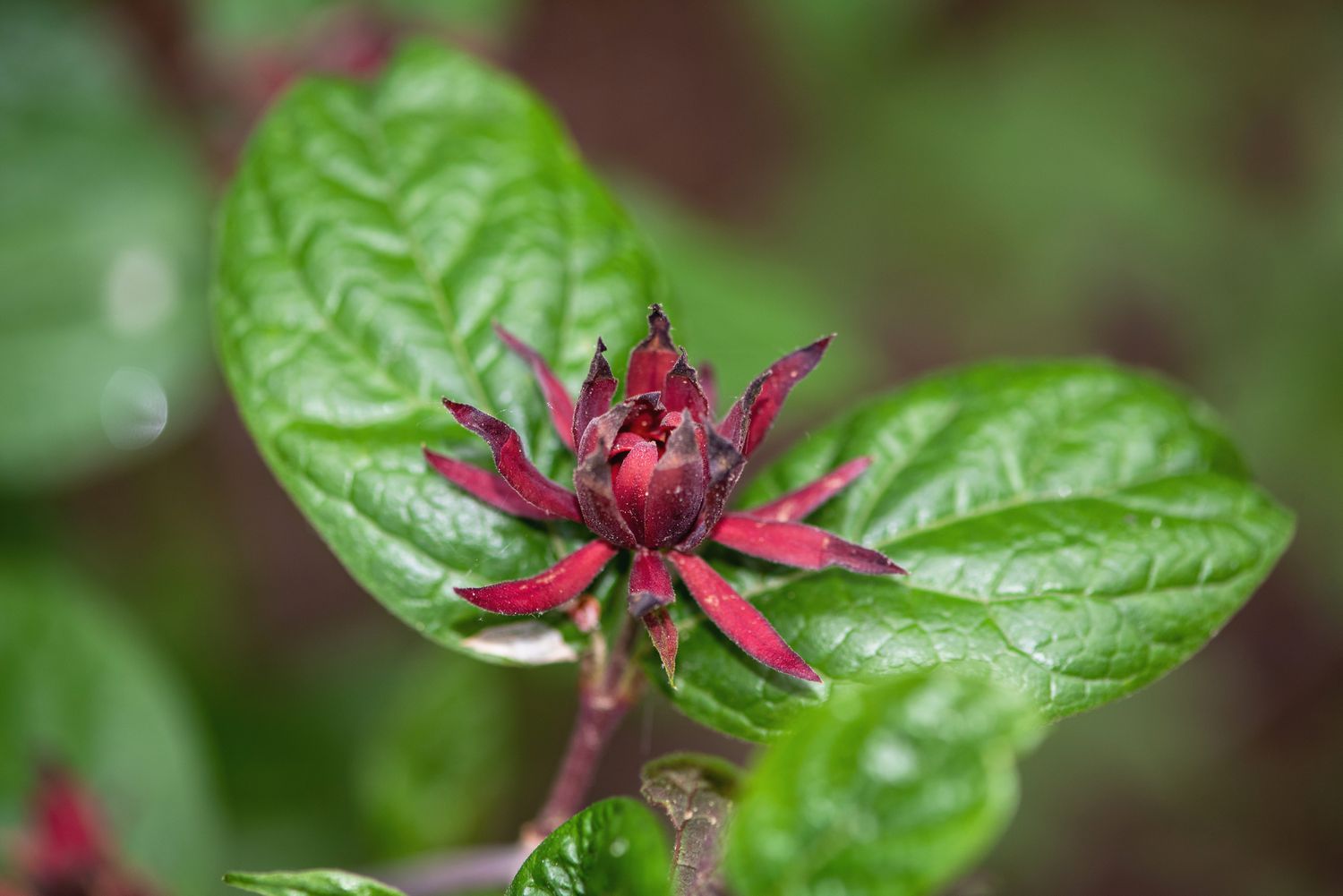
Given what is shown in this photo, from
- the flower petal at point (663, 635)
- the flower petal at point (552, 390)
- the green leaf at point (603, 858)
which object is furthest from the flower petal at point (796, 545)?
the green leaf at point (603, 858)

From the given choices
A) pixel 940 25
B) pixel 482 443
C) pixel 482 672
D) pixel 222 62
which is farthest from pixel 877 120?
pixel 482 443

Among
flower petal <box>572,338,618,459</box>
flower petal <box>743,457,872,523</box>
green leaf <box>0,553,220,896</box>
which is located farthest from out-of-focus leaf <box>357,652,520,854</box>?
flower petal <box>572,338,618,459</box>

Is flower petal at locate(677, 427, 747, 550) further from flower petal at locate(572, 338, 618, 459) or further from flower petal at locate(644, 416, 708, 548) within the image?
flower petal at locate(572, 338, 618, 459)

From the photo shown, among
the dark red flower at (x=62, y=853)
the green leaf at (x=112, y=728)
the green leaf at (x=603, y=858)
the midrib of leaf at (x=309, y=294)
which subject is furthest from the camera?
the green leaf at (x=112, y=728)

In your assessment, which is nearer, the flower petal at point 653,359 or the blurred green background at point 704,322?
the flower petal at point 653,359

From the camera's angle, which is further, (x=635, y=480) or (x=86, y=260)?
(x=86, y=260)

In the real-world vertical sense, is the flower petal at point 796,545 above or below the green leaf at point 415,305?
below

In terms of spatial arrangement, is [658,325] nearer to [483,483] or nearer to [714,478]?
[714,478]

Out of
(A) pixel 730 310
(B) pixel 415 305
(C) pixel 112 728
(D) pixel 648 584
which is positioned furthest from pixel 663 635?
(A) pixel 730 310

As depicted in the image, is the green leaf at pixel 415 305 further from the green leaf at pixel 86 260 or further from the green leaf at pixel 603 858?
the green leaf at pixel 86 260
